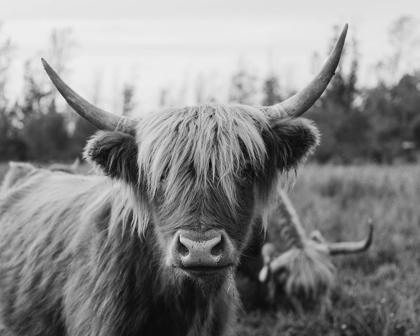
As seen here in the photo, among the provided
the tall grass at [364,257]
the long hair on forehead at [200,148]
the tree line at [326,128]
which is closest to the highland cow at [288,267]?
the tall grass at [364,257]

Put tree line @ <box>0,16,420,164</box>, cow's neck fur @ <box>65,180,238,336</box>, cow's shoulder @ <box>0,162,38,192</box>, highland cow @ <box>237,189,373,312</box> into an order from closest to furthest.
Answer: cow's neck fur @ <box>65,180,238,336</box> → cow's shoulder @ <box>0,162,38,192</box> → highland cow @ <box>237,189,373,312</box> → tree line @ <box>0,16,420,164</box>

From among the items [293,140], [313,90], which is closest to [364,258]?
[293,140]

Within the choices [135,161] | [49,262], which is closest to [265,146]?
[135,161]

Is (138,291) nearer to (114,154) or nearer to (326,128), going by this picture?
(114,154)

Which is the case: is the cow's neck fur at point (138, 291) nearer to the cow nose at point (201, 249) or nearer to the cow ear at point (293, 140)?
the cow nose at point (201, 249)

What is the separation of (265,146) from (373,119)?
23263mm

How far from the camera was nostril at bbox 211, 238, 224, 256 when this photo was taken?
2193 millimetres

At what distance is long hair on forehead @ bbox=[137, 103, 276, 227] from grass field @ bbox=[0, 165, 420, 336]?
2.65 metres

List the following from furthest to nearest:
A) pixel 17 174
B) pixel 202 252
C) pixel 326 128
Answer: pixel 326 128 → pixel 17 174 → pixel 202 252

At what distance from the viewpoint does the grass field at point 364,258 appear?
4656 mm

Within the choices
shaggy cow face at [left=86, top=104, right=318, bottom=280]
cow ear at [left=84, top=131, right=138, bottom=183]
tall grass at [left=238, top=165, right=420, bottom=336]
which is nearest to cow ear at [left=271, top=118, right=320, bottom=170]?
shaggy cow face at [left=86, top=104, right=318, bottom=280]

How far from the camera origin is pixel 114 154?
102 inches

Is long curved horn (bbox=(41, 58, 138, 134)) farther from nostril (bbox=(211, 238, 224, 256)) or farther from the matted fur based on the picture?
nostril (bbox=(211, 238, 224, 256))

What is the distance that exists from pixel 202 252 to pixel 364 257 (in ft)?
16.1
